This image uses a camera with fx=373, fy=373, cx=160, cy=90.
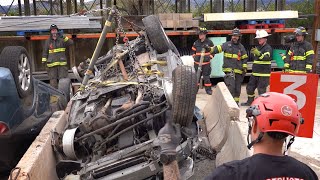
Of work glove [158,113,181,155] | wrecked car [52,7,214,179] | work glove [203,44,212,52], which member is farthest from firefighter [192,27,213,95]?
work glove [158,113,181,155]

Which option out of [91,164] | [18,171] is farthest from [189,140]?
[18,171]

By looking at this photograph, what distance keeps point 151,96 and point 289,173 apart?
102 inches

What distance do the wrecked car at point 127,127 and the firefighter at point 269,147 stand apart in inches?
72.6

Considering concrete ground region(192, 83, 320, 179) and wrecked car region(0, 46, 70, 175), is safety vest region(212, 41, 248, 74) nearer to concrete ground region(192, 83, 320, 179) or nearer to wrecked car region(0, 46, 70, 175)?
concrete ground region(192, 83, 320, 179)

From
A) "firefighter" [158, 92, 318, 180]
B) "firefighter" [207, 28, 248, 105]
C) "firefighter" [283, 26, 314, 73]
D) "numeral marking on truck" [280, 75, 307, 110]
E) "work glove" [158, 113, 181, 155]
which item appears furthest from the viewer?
"firefighter" [207, 28, 248, 105]

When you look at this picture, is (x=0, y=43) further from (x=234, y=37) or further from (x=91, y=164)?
(x=91, y=164)

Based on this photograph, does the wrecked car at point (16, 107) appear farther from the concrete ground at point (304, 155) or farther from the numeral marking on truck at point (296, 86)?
the numeral marking on truck at point (296, 86)

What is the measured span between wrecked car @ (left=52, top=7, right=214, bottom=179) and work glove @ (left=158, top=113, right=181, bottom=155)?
58 millimetres

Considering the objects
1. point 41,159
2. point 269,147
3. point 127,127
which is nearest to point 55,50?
point 127,127

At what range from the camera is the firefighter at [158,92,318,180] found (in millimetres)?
1600

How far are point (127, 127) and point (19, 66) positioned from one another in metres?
1.56

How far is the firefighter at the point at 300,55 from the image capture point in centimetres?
743

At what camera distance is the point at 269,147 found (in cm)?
166

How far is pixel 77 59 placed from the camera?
432 inches
